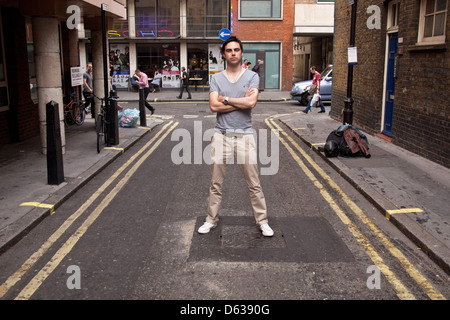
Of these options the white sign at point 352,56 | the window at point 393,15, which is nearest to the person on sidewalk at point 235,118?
the white sign at point 352,56

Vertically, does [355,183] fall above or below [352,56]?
below

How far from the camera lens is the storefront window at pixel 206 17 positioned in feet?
102

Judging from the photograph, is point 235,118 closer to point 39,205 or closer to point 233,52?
point 233,52

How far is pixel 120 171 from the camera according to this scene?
895 cm

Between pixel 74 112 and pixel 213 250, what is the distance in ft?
37.0

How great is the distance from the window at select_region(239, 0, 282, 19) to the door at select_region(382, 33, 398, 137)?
1981 cm

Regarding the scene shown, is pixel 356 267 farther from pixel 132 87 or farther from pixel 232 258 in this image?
pixel 132 87

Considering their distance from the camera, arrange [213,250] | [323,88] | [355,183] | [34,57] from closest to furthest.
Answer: [213,250]
[355,183]
[34,57]
[323,88]

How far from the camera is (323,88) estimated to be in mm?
22156

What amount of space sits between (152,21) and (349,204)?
27.2 metres

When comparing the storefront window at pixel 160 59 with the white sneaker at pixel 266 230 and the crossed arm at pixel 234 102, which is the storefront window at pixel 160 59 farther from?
the white sneaker at pixel 266 230

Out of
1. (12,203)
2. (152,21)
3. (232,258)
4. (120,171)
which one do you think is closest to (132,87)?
(152,21)

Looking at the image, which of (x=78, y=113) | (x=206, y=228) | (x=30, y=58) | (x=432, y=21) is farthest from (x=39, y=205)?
(x=78, y=113)

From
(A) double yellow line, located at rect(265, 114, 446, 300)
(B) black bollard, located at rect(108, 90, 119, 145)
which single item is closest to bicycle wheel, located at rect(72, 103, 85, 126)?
(B) black bollard, located at rect(108, 90, 119, 145)
